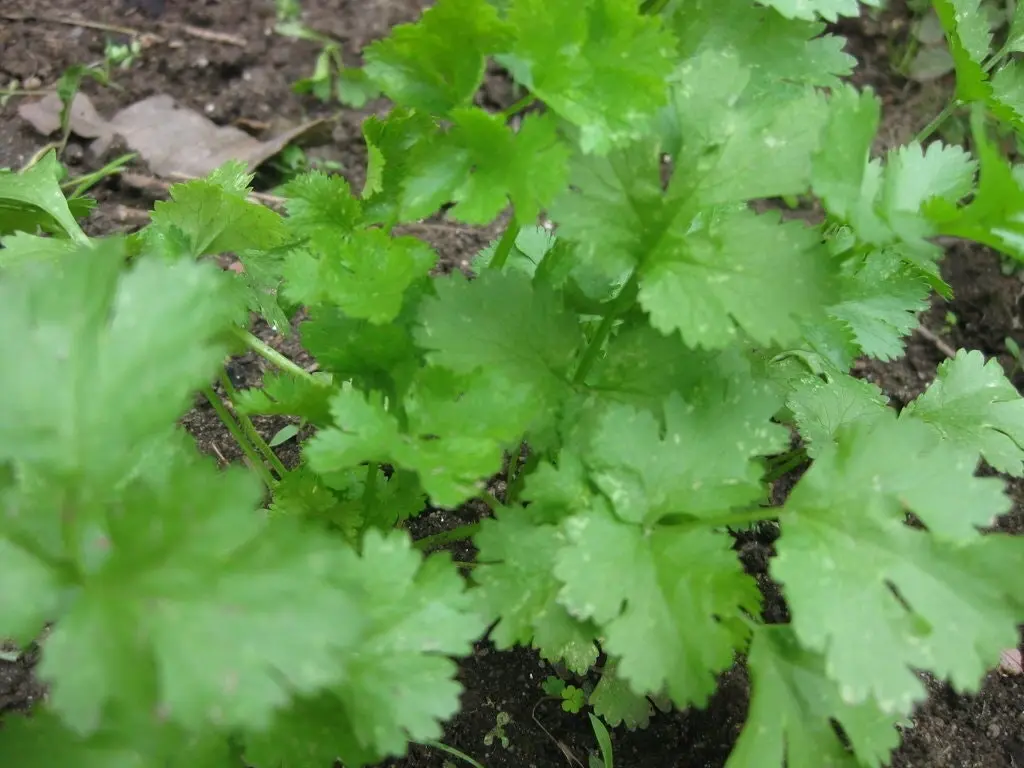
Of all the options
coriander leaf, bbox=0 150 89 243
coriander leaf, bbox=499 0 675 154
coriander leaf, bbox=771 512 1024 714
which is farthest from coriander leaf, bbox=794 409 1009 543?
coriander leaf, bbox=0 150 89 243

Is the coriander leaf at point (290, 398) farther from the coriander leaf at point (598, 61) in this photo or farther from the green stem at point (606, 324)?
the coriander leaf at point (598, 61)

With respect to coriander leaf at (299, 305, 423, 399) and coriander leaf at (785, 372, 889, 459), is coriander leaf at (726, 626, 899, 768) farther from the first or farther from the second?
coriander leaf at (299, 305, 423, 399)

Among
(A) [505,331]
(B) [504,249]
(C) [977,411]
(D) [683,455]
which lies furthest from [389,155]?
(C) [977,411]

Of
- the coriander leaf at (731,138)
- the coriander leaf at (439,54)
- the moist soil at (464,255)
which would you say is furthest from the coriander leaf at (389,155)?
the moist soil at (464,255)

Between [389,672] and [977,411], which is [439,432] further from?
[977,411]

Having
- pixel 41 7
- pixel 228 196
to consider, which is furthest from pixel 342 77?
pixel 228 196

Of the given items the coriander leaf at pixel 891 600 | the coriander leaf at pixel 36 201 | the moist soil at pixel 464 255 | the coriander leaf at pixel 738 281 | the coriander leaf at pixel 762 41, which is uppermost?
the coriander leaf at pixel 762 41
